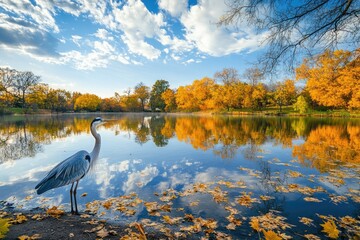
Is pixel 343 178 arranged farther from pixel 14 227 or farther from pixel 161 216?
pixel 14 227

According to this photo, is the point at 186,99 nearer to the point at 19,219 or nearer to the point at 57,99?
the point at 57,99

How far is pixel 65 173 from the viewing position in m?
4.31

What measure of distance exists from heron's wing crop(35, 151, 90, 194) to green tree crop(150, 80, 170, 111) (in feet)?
261

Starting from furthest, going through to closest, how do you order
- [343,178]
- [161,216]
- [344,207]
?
[343,178] → [344,207] → [161,216]

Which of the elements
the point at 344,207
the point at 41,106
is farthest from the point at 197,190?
the point at 41,106

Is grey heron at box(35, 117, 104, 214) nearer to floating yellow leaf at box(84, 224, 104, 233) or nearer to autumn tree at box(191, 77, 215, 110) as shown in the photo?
floating yellow leaf at box(84, 224, 104, 233)

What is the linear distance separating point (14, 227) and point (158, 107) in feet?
275

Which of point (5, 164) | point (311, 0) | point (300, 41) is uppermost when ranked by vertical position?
point (311, 0)

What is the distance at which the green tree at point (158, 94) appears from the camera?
277ft

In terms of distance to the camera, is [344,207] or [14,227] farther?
[344,207]

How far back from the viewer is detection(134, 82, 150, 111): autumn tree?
286ft

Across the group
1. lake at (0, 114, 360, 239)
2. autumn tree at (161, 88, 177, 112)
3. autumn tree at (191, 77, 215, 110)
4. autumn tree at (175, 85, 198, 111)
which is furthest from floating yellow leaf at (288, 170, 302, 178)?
autumn tree at (161, 88, 177, 112)

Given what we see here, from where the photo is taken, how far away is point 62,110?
74.2 meters

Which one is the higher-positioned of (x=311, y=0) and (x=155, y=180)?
(x=311, y=0)
